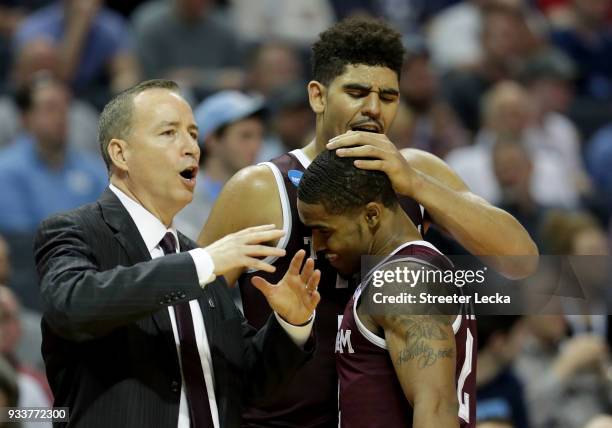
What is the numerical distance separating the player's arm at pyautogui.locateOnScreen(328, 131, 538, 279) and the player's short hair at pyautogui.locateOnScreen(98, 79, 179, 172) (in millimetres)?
693

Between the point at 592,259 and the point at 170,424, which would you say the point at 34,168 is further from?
the point at 170,424

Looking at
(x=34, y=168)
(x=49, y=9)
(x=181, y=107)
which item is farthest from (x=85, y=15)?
(x=181, y=107)

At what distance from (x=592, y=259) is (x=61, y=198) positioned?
3.67 metres

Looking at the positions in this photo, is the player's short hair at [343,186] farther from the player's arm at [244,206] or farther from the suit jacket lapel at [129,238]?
the suit jacket lapel at [129,238]

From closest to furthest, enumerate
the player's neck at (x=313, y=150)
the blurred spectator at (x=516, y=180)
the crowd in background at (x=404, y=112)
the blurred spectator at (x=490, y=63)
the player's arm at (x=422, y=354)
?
1. the player's arm at (x=422, y=354)
2. the player's neck at (x=313, y=150)
3. the crowd in background at (x=404, y=112)
4. the blurred spectator at (x=516, y=180)
5. the blurred spectator at (x=490, y=63)

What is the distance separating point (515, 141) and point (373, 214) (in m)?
5.51

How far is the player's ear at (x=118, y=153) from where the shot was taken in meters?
A: 4.07

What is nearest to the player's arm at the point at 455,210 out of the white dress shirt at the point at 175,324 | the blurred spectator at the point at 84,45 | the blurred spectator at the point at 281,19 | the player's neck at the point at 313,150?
the player's neck at the point at 313,150

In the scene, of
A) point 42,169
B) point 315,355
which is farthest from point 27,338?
point 315,355

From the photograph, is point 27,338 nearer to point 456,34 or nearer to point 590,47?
point 456,34

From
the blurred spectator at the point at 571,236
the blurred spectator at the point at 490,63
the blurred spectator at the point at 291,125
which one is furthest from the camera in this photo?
the blurred spectator at the point at 490,63

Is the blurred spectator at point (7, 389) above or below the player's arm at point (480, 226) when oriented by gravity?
below

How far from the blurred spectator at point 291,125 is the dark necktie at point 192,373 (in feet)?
16.3

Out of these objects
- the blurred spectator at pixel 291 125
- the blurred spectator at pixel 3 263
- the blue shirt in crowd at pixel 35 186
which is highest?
the blurred spectator at pixel 291 125
